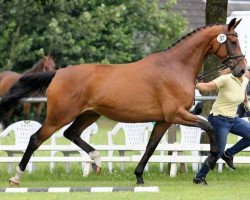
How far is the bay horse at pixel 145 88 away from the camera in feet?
49.7

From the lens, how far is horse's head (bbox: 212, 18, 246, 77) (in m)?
15.2

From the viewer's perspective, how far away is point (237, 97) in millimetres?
15195

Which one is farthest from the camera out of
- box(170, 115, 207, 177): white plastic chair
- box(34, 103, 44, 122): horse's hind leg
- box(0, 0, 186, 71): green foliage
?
box(0, 0, 186, 71): green foliage

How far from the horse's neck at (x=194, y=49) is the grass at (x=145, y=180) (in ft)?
5.61

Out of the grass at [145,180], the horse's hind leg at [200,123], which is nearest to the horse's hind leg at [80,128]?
the grass at [145,180]

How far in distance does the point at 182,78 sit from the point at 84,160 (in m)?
2.44

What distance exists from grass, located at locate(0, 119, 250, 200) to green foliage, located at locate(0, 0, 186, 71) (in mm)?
16157

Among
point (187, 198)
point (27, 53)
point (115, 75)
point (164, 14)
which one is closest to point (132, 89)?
point (115, 75)

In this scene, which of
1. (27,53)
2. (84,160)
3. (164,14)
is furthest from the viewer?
(164,14)

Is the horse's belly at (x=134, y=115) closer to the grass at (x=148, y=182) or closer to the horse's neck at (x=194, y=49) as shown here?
the horse's neck at (x=194, y=49)

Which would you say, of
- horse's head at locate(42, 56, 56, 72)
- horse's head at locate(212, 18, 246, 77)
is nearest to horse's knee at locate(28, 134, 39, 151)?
horse's head at locate(212, 18, 246, 77)

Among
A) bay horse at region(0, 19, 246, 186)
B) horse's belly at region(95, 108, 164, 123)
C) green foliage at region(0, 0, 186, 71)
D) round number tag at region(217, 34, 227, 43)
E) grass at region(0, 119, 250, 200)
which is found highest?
round number tag at region(217, 34, 227, 43)

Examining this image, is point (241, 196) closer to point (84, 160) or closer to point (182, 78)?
point (182, 78)

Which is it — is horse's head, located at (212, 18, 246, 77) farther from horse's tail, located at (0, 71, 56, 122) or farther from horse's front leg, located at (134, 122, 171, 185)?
horse's tail, located at (0, 71, 56, 122)
